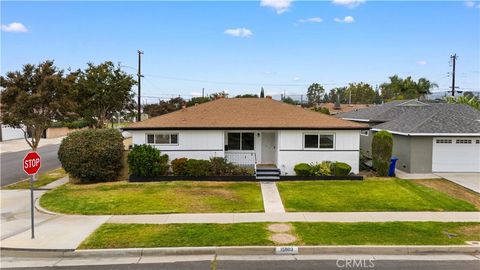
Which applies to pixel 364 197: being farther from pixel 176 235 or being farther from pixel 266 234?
pixel 176 235

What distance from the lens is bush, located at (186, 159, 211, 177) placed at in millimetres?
19203

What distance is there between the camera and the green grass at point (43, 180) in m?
19.5

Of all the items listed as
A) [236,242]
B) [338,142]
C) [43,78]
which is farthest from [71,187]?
[338,142]

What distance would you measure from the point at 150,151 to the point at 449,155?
16.5 m

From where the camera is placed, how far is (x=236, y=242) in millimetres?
10336

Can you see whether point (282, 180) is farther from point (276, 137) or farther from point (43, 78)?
point (43, 78)

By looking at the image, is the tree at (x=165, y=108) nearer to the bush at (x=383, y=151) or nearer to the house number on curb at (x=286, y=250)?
the bush at (x=383, y=151)

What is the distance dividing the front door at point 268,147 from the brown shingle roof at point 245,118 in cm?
95

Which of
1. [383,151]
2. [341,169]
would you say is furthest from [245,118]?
[383,151]

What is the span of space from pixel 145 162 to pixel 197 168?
8.66 feet

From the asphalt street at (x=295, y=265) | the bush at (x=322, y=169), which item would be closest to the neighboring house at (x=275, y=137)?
the bush at (x=322, y=169)

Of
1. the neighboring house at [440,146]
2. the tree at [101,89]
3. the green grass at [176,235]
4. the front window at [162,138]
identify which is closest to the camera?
the green grass at [176,235]

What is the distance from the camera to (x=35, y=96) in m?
A: 19.7

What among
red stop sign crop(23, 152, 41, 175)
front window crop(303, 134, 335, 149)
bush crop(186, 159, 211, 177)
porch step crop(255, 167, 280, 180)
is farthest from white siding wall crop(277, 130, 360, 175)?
red stop sign crop(23, 152, 41, 175)
